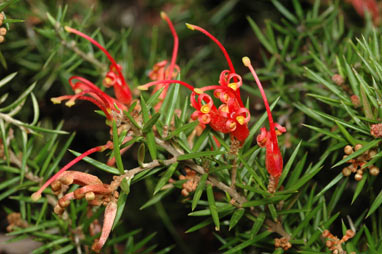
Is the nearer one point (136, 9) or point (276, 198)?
point (276, 198)

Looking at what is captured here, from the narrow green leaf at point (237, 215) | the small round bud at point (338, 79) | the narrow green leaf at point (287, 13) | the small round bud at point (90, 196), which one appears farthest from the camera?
the narrow green leaf at point (287, 13)

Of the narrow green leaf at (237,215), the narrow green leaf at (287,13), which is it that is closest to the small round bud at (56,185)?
the narrow green leaf at (237,215)

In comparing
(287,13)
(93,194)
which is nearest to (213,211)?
(93,194)

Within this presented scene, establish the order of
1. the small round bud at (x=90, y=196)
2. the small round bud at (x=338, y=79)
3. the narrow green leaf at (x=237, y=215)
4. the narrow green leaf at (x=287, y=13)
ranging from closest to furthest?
1. the small round bud at (x=90, y=196)
2. the narrow green leaf at (x=237, y=215)
3. the small round bud at (x=338, y=79)
4. the narrow green leaf at (x=287, y=13)

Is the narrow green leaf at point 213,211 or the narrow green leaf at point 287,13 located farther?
the narrow green leaf at point 287,13

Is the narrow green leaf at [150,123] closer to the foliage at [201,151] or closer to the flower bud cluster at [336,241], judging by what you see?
the foliage at [201,151]

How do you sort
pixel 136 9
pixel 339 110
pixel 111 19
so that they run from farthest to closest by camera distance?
pixel 136 9 < pixel 111 19 < pixel 339 110

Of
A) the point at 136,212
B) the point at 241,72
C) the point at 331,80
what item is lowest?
the point at 136,212

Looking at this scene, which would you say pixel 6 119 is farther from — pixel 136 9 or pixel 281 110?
pixel 136 9

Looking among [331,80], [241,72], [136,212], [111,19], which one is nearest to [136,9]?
[111,19]

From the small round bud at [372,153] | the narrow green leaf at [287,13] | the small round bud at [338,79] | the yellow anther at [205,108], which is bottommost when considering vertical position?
the small round bud at [372,153]

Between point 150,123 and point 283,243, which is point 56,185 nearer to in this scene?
point 150,123
